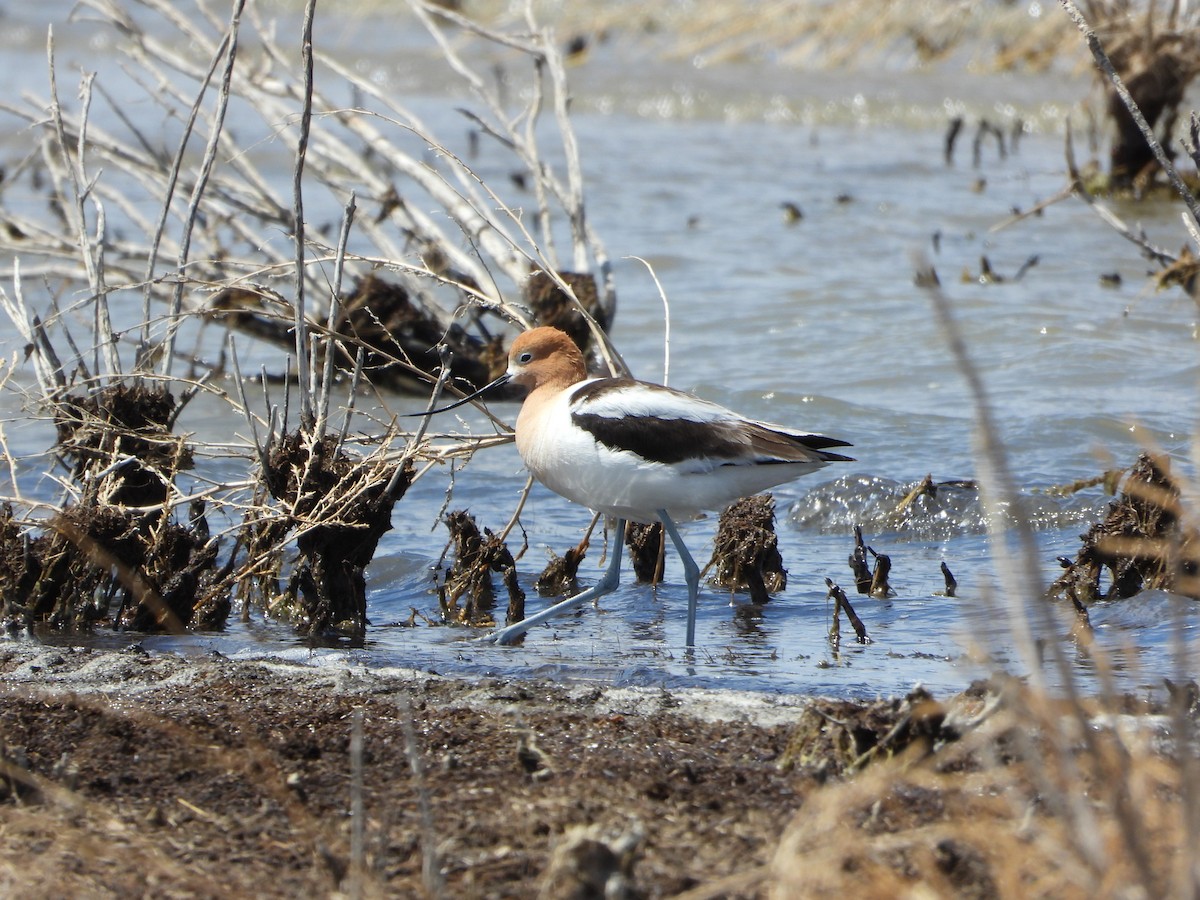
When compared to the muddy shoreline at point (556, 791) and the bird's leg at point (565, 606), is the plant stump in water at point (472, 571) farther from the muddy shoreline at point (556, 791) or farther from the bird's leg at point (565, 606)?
the muddy shoreline at point (556, 791)

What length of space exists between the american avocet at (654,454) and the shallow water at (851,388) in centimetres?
44

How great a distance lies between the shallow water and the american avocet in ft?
1.44

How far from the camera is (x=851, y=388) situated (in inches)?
323

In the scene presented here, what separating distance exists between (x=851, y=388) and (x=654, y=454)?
3.58 m

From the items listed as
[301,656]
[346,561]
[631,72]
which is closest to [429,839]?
[301,656]

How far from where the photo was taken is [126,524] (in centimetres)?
492

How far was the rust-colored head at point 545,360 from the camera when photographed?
17.6 ft

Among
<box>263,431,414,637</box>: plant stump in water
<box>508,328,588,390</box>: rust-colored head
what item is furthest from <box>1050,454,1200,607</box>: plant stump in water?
<box>263,431,414,637</box>: plant stump in water

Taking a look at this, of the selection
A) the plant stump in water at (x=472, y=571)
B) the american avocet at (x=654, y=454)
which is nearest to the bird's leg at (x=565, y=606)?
the american avocet at (x=654, y=454)

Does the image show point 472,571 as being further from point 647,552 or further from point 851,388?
point 851,388

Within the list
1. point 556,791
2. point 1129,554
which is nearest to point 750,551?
point 1129,554

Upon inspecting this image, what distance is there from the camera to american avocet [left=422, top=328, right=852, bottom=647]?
15.8 ft

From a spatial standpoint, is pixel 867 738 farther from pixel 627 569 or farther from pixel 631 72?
pixel 631 72

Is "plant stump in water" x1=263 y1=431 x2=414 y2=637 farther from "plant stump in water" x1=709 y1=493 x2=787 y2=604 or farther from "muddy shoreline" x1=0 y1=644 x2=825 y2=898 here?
"plant stump in water" x1=709 y1=493 x2=787 y2=604
